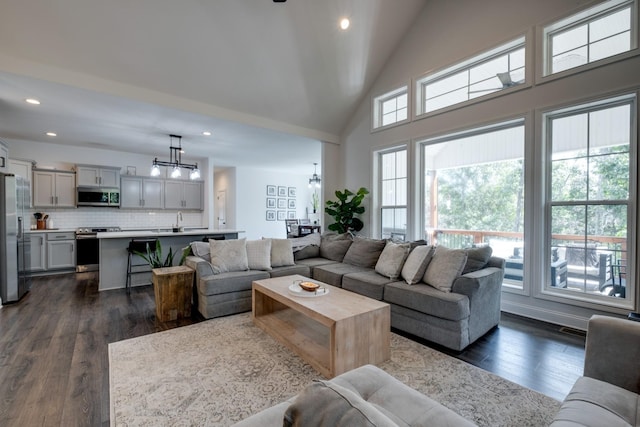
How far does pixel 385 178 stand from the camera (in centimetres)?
559

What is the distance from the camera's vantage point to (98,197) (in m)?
6.48

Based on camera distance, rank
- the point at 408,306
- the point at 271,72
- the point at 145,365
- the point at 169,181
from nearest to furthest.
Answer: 1. the point at 145,365
2. the point at 408,306
3. the point at 271,72
4. the point at 169,181

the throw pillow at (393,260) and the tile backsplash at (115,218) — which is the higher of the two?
the tile backsplash at (115,218)

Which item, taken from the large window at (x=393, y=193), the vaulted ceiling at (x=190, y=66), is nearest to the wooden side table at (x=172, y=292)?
the vaulted ceiling at (x=190, y=66)

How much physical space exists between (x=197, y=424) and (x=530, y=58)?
16.2ft

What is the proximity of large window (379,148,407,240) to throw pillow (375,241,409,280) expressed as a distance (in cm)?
152

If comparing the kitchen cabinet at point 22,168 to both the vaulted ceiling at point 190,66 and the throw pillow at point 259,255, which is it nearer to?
the vaulted ceiling at point 190,66

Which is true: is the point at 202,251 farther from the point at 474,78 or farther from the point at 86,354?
the point at 474,78

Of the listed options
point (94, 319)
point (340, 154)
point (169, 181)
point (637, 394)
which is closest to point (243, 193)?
point (169, 181)

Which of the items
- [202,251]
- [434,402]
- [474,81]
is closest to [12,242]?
[202,251]

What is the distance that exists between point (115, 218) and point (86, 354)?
5.47 m

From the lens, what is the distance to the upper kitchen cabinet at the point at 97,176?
6328 millimetres

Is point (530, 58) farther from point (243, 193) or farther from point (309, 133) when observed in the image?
point (243, 193)

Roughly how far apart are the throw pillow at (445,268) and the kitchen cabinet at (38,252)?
23.3 ft
